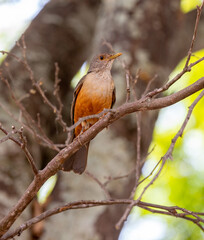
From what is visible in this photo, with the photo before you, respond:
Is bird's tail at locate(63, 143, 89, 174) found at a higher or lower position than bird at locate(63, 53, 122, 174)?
lower

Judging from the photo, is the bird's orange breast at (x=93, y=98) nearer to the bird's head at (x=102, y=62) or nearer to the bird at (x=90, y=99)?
the bird at (x=90, y=99)

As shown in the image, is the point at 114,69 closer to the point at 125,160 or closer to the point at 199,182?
the point at 125,160

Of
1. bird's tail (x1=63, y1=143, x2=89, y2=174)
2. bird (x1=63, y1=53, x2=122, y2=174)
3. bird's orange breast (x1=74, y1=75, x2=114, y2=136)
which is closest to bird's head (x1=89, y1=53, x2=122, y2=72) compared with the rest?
bird (x1=63, y1=53, x2=122, y2=174)

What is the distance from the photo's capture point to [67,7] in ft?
24.2

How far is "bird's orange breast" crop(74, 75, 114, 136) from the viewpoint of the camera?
16.1 feet

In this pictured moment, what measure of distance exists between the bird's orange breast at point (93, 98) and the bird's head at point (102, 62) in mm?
385

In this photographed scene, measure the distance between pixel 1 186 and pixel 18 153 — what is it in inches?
18.7

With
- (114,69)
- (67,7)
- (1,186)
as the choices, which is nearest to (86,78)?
(114,69)

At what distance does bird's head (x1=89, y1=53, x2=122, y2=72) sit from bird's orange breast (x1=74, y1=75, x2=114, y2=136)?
0.39 meters

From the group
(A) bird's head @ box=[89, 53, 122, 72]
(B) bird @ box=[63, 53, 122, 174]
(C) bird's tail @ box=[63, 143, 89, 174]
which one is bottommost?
(C) bird's tail @ box=[63, 143, 89, 174]

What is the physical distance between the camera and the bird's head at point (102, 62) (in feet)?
17.7

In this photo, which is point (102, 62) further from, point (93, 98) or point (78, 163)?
point (78, 163)

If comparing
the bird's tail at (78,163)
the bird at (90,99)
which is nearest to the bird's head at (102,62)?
the bird at (90,99)

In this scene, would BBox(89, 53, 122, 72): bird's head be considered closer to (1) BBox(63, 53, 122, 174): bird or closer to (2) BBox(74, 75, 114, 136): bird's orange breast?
(1) BBox(63, 53, 122, 174): bird
